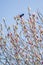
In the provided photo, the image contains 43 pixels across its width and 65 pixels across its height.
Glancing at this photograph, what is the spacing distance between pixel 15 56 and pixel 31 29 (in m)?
1.17

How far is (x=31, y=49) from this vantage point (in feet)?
74.1

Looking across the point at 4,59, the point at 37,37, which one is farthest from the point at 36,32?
the point at 4,59

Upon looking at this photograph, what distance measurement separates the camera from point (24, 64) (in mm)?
22344

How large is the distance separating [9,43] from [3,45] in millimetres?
229

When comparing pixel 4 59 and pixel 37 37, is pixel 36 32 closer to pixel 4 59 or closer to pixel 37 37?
pixel 37 37

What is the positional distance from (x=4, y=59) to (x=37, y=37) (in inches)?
58.6

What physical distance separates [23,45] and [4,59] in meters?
0.88

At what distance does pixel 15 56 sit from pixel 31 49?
2.06 feet

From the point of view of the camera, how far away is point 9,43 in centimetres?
2267

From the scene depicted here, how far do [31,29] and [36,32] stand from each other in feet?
0.71

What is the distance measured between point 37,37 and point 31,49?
1.65ft

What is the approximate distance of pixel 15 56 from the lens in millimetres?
→ 22516

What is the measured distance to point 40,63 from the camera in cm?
2225

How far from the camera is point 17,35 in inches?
898
